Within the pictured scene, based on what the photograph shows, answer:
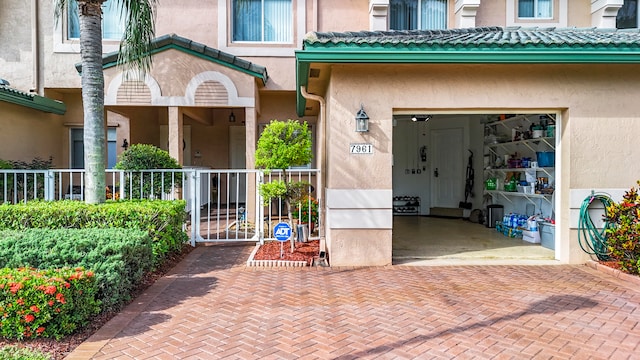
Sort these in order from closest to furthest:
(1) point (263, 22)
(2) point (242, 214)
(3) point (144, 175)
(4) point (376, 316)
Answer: (4) point (376, 316) < (3) point (144, 175) < (2) point (242, 214) < (1) point (263, 22)

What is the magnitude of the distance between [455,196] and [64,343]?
11883mm

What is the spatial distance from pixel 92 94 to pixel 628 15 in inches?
588

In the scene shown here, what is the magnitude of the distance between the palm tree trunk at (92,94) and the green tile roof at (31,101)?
12.3 feet

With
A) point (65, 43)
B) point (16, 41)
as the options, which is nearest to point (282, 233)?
point (65, 43)

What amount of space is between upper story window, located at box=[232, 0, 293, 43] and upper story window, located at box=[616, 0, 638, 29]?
10100 millimetres

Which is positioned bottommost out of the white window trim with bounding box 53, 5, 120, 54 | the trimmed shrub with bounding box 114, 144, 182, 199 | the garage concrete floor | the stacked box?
the garage concrete floor

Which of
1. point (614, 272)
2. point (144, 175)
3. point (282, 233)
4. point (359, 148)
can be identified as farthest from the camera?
point (144, 175)

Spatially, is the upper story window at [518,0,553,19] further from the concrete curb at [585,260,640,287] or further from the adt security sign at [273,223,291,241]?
the adt security sign at [273,223,291,241]

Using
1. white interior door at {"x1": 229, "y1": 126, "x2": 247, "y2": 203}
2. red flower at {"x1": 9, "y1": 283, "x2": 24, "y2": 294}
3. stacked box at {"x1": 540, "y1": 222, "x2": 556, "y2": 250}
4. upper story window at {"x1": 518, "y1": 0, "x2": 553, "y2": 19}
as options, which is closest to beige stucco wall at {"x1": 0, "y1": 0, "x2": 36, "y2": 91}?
white interior door at {"x1": 229, "y1": 126, "x2": 247, "y2": 203}

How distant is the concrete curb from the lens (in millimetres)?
5820

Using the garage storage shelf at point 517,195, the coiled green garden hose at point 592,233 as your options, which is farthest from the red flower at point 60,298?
the garage storage shelf at point 517,195

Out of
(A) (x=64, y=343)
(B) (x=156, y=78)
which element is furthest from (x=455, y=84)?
(B) (x=156, y=78)

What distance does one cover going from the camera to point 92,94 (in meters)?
6.80

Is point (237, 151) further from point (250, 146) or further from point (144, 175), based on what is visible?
point (144, 175)
